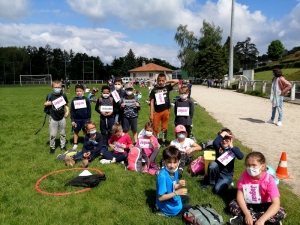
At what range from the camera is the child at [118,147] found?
6.12 metres

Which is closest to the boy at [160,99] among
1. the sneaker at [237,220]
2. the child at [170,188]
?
the child at [170,188]

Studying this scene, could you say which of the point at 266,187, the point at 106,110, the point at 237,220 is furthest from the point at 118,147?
the point at 266,187

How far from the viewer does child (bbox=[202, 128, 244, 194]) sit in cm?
455

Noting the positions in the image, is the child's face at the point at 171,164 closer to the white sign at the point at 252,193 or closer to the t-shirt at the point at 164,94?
the white sign at the point at 252,193

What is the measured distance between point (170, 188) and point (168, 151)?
1.69 feet

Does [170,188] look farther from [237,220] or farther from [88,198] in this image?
[88,198]

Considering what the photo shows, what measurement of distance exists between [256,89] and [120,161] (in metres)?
22.0

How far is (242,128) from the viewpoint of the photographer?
10156mm

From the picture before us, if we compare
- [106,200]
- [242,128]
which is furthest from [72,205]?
[242,128]

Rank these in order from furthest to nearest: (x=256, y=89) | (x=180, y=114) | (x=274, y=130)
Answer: (x=256, y=89)
(x=274, y=130)
(x=180, y=114)

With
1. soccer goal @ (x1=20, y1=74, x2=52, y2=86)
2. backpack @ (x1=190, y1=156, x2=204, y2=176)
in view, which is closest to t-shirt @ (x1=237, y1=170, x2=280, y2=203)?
backpack @ (x1=190, y1=156, x2=204, y2=176)

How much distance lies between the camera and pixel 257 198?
3684 mm

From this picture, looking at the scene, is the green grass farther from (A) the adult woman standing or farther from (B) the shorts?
(A) the adult woman standing

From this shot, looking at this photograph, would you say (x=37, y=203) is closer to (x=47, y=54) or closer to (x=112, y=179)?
(x=112, y=179)
